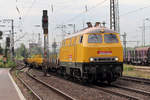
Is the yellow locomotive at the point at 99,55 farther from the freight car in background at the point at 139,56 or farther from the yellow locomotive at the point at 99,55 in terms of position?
the freight car in background at the point at 139,56

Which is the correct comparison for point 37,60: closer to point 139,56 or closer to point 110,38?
point 139,56

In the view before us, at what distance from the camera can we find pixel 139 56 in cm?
4825

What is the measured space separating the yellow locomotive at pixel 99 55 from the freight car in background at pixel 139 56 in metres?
28.5

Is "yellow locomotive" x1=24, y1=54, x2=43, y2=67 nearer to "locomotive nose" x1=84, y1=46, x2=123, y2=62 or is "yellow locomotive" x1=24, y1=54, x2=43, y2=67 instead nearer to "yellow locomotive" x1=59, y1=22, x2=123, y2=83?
"yellow locomotive" x1=59, y1=22, x2=123, y2=83

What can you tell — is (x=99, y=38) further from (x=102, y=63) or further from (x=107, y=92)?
(x=107, y=92)

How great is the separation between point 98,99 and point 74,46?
23.1ft

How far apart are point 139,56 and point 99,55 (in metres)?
33.3

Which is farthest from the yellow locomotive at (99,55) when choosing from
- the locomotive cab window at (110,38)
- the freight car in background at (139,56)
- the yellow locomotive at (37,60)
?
the freight car in background at (139,56)

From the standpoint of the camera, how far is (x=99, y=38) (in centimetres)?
1683

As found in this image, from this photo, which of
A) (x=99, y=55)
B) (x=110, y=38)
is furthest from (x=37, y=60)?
(x=99, y=55)

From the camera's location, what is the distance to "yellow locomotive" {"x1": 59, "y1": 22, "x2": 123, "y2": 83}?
636 inches

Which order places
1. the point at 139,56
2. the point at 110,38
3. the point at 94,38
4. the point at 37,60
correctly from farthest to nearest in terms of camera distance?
1. the point at 139,56
2. the point at 37,60
3. the point at 110,38
4. the point at 94,38

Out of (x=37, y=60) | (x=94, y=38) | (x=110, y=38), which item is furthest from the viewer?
(x=37, y=60)

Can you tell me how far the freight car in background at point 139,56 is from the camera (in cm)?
4459
